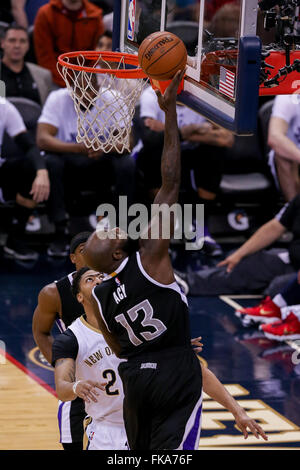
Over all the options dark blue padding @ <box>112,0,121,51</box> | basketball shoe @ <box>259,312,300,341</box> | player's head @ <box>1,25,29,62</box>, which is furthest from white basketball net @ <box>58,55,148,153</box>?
player's head @ <box>1,25,29,62</box>

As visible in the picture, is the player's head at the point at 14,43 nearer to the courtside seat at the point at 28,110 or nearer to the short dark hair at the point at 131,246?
the courtside seat at the point at 28,110

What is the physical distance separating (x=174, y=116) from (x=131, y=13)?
211 centimetres

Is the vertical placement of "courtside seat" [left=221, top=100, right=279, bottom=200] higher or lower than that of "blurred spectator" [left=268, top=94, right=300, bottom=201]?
lower

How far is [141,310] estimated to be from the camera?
160 inches

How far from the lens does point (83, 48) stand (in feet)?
35.0

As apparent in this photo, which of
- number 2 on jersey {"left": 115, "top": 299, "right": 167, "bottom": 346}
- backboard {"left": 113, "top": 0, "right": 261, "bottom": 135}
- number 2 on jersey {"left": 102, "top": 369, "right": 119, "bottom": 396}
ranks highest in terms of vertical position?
backboard {"left": 113, "top": 0, "right": 261, "bottom": 135}

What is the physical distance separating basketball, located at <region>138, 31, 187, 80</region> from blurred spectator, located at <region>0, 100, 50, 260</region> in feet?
15.2

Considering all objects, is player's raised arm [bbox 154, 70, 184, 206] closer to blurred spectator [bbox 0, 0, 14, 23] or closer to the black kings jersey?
the black kings jersey

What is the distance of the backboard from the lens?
14.6 ft

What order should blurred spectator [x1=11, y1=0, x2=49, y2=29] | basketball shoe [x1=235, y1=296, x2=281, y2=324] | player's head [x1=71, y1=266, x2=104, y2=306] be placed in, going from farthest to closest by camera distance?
blurred spectator [x1=11, y1=0, x2=49, y2=29]
basketball shoe [x1=235, y1=296, x2=281, y2=324]
player's head [x1=71, y1=266, x2=104, y2=306]

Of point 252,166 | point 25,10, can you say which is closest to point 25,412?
point 252,166

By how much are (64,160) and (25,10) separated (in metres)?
3.08

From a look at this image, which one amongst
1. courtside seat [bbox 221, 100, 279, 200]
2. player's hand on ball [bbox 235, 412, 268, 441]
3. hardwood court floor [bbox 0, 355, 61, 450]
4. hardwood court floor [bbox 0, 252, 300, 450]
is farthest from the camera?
courtside seat [bbox 221, 100, 279, 200]

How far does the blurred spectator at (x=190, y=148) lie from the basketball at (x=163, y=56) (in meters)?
4.70
